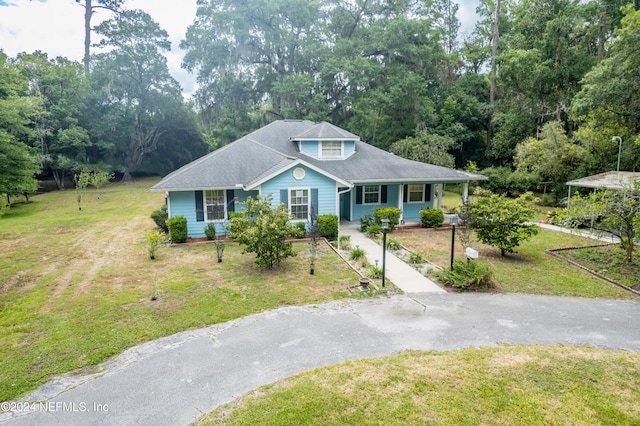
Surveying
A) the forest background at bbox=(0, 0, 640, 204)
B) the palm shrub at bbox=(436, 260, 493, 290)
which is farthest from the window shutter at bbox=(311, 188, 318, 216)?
the forest background at bbox=(0, 0, 640, 204)

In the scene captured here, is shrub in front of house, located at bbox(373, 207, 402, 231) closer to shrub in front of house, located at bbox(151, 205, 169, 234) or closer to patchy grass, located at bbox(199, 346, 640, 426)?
shrub in front of house, located at bbox(151, 205, 169, 234)

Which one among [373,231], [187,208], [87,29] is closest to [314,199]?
[373,231]

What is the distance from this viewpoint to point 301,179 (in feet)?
50.9

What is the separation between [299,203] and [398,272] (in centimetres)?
577

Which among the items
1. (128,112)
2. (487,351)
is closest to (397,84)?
(128,112)

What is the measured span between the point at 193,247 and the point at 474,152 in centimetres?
2921

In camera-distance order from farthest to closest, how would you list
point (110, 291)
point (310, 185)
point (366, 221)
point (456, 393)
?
1. point (366, 221)
2. point (310, 185)
3. point (110, 291)
4. point (456, 393)

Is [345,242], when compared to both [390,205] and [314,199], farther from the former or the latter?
[390,205]

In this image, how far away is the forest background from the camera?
2719 centimetres

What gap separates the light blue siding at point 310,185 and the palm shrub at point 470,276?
662cm

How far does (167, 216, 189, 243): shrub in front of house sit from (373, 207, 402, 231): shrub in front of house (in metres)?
8.25

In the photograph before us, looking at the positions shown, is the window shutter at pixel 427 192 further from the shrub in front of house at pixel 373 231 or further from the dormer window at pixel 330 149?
the dormer window at pixel 330 149

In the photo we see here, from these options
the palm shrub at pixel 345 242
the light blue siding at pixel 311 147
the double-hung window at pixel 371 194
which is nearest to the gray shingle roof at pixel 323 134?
the light blue siding at pixel 311 147

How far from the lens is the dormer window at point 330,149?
19.3 meters
